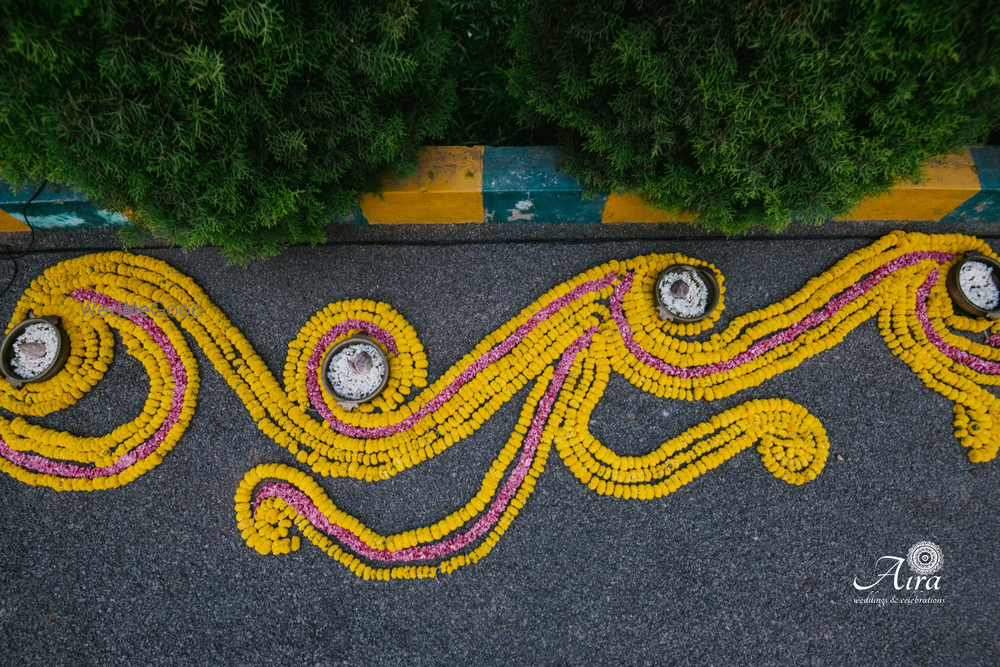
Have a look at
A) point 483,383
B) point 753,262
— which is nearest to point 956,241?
point 753,262

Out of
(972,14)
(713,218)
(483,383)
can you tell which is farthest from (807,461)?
(972,14)

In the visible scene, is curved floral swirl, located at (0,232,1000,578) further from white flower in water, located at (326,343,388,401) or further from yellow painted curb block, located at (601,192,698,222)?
yellow painted curb block, located at (601,192,698,222)

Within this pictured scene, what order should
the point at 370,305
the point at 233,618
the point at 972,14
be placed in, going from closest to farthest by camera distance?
1. the point at 972,14
2. the point at 233,618
3. the point at 370,305

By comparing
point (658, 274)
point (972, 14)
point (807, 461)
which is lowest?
point (807, 461)

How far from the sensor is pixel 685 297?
119 inches

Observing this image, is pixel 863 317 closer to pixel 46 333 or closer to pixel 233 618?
pixel 233 618

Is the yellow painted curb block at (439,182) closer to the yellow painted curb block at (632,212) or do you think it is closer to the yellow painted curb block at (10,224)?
the yellow painted curb block at (632,212)

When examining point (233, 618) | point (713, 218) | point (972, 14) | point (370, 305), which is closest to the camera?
point (972, 14)

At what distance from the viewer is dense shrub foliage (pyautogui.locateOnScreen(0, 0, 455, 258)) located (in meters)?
1.82

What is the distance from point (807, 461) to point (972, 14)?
2.11m

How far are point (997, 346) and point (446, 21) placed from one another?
11.8ft

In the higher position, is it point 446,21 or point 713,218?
point 446,21

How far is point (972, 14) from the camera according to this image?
1.90 meters

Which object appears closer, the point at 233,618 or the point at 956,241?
the point at 233,618
